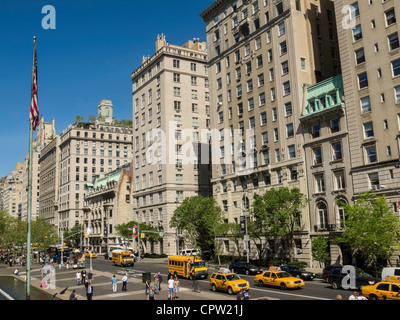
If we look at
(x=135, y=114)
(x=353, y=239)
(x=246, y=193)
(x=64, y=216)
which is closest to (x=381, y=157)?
(x=353, y=239)

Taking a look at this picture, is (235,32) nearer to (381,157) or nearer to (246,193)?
(246,193)

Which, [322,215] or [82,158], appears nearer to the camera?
[322,215]

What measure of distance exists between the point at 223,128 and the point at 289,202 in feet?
76.0

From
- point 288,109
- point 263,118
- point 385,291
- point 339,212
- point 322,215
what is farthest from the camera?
point 263,118

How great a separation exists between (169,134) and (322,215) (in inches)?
1715

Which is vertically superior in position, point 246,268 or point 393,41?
point 393,41

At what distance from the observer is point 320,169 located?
169 ft

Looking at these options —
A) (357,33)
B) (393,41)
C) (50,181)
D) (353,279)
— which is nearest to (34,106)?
(353,279)

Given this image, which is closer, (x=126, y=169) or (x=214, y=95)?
(x=214, y=95)

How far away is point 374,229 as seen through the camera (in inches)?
1479

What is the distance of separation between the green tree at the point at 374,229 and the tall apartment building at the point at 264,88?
13.1 m

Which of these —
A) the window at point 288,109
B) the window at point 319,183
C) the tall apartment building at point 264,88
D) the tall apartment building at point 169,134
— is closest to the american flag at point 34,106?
the window at point 319,183

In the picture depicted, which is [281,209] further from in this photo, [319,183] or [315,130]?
[315,130]

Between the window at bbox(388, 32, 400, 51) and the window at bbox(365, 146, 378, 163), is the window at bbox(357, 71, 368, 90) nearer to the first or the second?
the window at bbox(388, 32, 400, 51)
